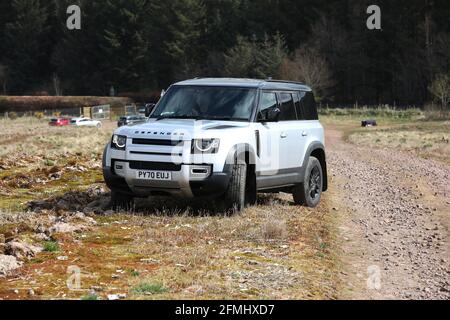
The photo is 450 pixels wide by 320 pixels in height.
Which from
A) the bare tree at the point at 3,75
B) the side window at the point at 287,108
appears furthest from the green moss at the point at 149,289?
the bare tree at the point at 3,75

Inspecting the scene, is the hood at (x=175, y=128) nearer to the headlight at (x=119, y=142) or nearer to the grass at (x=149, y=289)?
the headlight at (x=119, y=142)

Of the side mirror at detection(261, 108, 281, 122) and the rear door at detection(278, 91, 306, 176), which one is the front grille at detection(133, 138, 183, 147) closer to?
the side mirror at detection(261, 108, 281, 122)

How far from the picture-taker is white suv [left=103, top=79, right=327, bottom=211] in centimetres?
1020

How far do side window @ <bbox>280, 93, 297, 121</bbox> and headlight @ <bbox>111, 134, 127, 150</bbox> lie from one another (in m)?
2.96

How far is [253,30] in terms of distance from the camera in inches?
3984

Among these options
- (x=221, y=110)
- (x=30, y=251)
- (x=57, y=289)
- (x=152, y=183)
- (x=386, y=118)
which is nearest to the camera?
(x=57, y=289)

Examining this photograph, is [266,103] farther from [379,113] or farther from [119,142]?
[379,113]

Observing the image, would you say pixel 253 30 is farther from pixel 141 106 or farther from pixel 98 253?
pixel 98 253

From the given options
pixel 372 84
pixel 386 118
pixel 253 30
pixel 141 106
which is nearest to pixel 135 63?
pixel 141 106

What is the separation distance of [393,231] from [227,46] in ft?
316

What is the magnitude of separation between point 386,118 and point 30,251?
63523 mm

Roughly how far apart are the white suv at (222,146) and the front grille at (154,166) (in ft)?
0.05

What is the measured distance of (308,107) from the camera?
13203 mm
